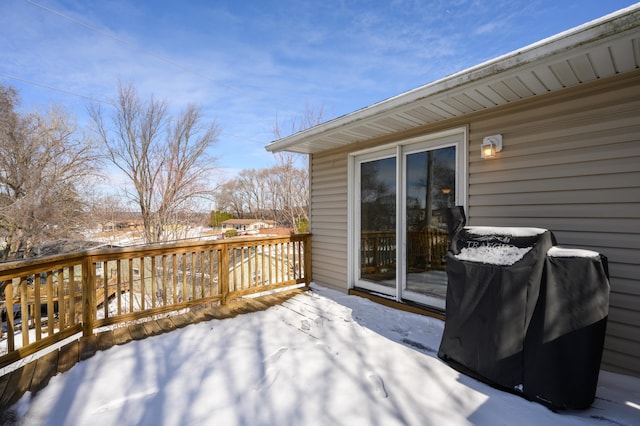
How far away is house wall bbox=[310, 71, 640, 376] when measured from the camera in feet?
7.08

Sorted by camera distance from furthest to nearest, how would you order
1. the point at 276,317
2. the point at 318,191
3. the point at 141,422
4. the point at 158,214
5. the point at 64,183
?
the point at 158,214 → the point at 64,183 → the point at 318,191 → the point at 276,317 → the point at 141,422

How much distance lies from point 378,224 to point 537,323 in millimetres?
2291

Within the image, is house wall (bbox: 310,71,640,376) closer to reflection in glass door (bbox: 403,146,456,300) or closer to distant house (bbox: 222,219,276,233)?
reflection in glass door (bbox: 403,146,456,300)

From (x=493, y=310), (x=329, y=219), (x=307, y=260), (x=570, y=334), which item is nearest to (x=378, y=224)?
(x=329, y=219)

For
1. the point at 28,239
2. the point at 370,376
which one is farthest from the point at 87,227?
the point at 370,376

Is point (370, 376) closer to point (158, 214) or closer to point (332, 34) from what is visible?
point (332, 34)

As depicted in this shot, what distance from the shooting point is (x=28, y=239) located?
902 centimetres

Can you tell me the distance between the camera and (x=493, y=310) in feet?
6.57

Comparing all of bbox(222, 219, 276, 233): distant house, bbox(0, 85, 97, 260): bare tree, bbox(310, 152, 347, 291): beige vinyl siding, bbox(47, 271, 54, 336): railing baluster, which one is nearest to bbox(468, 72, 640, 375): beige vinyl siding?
bbox(310, 152, 347, 291): beige vinyl siding

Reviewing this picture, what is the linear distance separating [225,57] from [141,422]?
9.08 metres

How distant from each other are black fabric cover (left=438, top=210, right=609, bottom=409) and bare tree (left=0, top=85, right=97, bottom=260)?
12.0 metres

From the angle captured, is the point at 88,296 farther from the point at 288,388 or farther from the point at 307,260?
the point at 307,260

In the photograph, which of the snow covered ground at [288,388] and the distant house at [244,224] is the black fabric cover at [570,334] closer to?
the snow covered ground at [288,388]

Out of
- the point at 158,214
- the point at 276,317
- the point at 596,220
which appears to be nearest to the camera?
the point at 596,220
